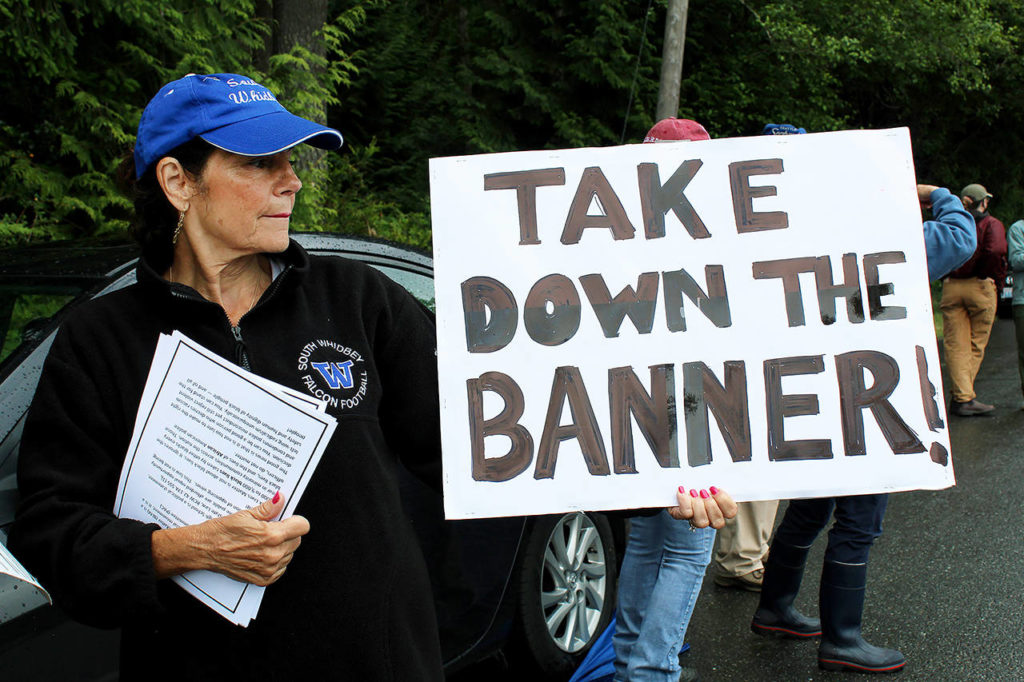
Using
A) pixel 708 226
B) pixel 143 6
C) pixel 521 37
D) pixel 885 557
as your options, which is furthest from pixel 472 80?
pixel 708 226

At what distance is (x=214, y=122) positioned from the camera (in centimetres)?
182

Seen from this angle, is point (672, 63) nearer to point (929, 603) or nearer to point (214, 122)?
point (929, 603)

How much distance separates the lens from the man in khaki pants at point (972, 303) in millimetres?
8375

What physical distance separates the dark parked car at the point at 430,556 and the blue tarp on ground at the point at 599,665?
0.17 meters

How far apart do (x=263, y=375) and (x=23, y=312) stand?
131 centimetres

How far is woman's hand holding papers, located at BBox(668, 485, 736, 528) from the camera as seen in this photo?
2.14 meters

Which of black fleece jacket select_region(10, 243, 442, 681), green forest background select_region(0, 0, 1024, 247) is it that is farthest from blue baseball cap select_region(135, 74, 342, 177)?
green forest background select_region(0, 0, 1024, 247)

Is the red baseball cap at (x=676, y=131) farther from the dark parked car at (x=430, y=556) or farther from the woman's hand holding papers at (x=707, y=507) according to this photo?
the woman's hand holding papers at (x=707, y=507)

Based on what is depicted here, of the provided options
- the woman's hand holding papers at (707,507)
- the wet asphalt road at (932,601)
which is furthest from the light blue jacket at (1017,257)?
the woman's hand holding papers at (707,507)

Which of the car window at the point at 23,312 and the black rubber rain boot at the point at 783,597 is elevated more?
the car window at the point at 23,312

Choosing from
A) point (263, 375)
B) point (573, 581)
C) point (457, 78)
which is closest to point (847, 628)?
point (573, 581)

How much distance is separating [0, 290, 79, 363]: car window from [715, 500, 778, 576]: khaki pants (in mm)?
3019

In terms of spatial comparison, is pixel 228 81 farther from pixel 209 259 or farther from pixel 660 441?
pixel 660 441

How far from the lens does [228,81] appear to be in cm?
188
